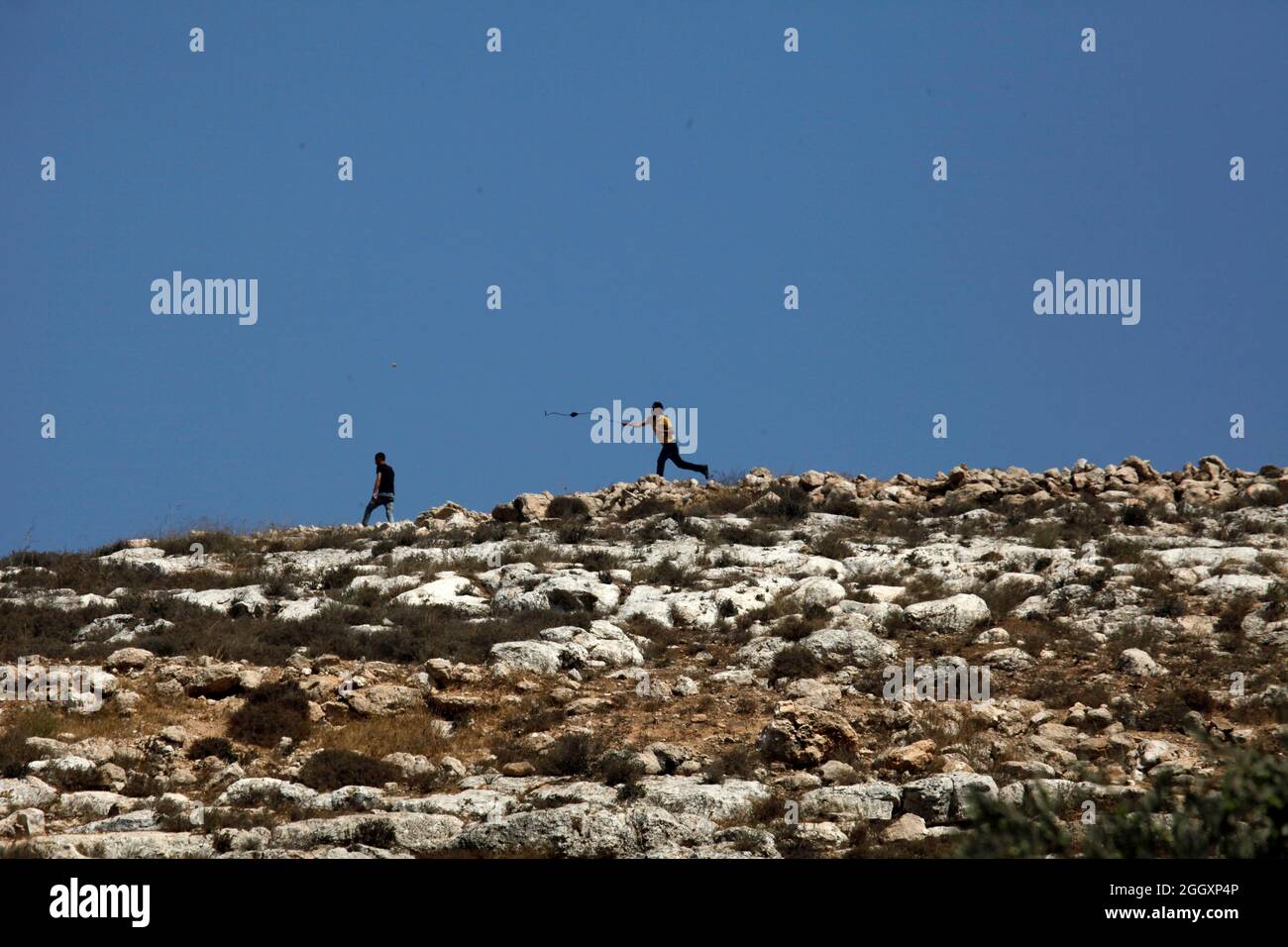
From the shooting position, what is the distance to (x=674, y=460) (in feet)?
101

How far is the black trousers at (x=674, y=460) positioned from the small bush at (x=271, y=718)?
14852 millimetres

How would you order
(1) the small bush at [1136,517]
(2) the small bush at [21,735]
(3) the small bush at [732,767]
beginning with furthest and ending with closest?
(1) the small bush at [1136,517]
(2) the small bush at [21,735]
(3) the small bush at [732,767]

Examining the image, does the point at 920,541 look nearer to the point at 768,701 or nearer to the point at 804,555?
the point at 804,555

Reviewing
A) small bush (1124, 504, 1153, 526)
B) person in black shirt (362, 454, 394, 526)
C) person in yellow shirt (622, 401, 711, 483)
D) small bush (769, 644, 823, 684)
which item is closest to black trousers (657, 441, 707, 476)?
person in yellow shirt (622, 401, 711, 483)

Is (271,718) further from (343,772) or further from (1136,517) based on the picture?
(1136,517)

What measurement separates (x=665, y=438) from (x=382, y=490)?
618 cm

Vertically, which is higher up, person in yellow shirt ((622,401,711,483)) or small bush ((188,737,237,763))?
person in yellow shirt ((622,401,711,483))

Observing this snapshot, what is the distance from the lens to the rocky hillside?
40.3 feet

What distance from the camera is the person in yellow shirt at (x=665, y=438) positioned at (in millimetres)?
30438
